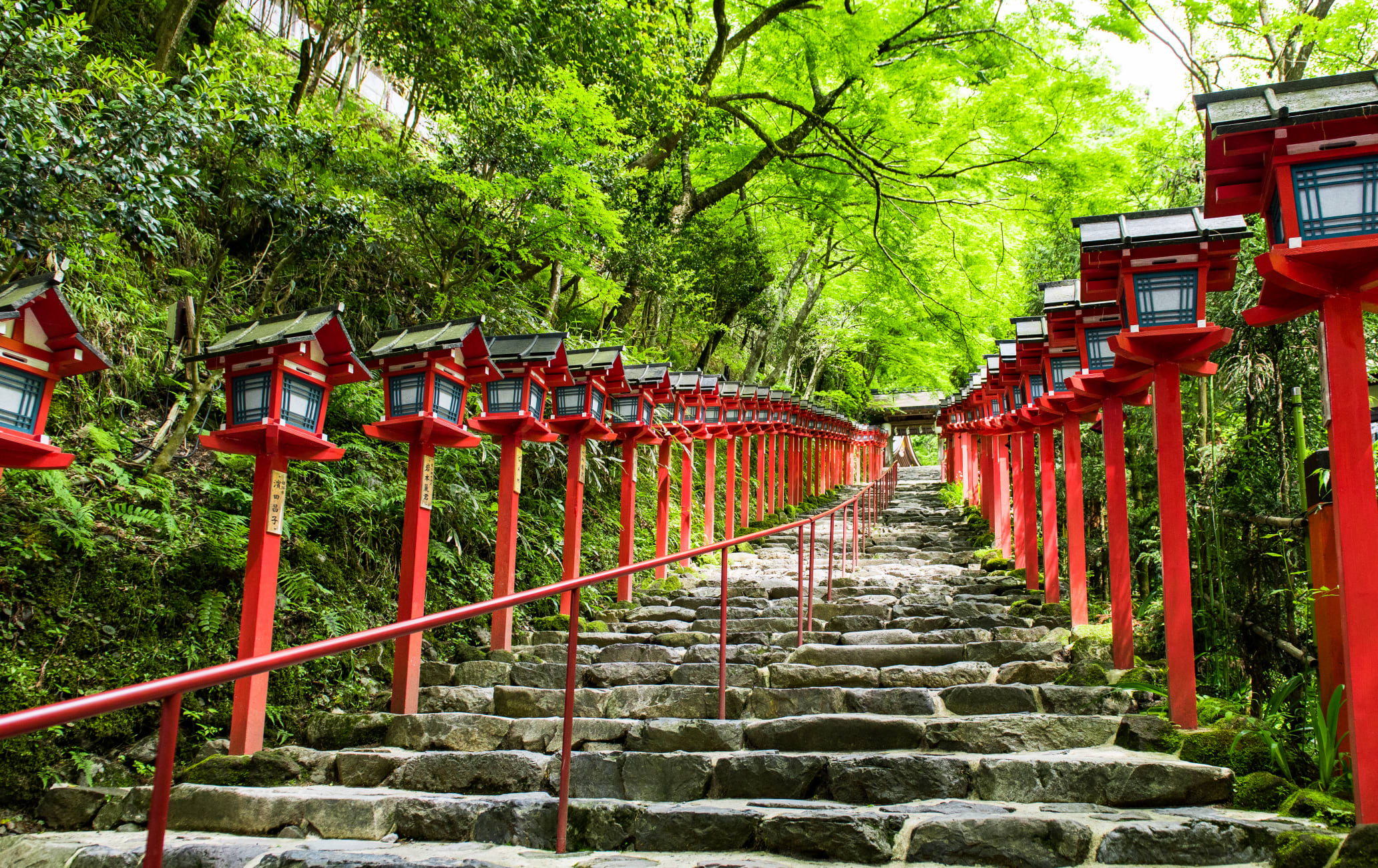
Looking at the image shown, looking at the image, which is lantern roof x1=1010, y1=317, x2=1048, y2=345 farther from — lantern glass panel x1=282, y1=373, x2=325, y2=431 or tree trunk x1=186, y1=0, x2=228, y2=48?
tree trunk x1=186, y1=0, x2=228, y2=48

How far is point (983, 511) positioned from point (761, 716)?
31.3 ft

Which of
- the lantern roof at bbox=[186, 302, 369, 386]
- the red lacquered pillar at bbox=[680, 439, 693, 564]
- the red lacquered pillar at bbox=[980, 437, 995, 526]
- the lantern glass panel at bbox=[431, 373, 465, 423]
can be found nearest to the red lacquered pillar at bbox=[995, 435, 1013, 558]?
the red lacquered pillar at bbox=[980, 437, 995, 526]

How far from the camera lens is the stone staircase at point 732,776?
10.2ft

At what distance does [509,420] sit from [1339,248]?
4.94 metres

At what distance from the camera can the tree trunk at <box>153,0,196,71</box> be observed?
6.85 meters

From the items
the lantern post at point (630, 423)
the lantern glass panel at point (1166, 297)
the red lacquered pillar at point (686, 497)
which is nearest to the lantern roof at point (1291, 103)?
the lantern glass panel at point (1166, 297)

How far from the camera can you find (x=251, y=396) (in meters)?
4.49

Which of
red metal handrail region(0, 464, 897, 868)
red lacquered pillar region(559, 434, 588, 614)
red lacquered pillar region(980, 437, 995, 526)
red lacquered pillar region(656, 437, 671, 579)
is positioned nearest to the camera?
red metal handrail region(0, 464, 897, 868)

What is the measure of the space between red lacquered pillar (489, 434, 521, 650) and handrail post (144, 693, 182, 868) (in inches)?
166

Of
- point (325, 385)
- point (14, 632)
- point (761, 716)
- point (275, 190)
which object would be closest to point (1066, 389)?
point (761, 716)

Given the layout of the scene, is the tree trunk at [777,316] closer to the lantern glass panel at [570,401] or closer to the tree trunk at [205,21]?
the lantern glass panel at [570,401]

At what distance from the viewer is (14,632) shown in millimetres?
4398

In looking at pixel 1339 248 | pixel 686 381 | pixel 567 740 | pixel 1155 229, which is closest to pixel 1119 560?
pixel 1155 229

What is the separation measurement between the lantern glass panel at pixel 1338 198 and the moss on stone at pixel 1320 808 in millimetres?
2103
